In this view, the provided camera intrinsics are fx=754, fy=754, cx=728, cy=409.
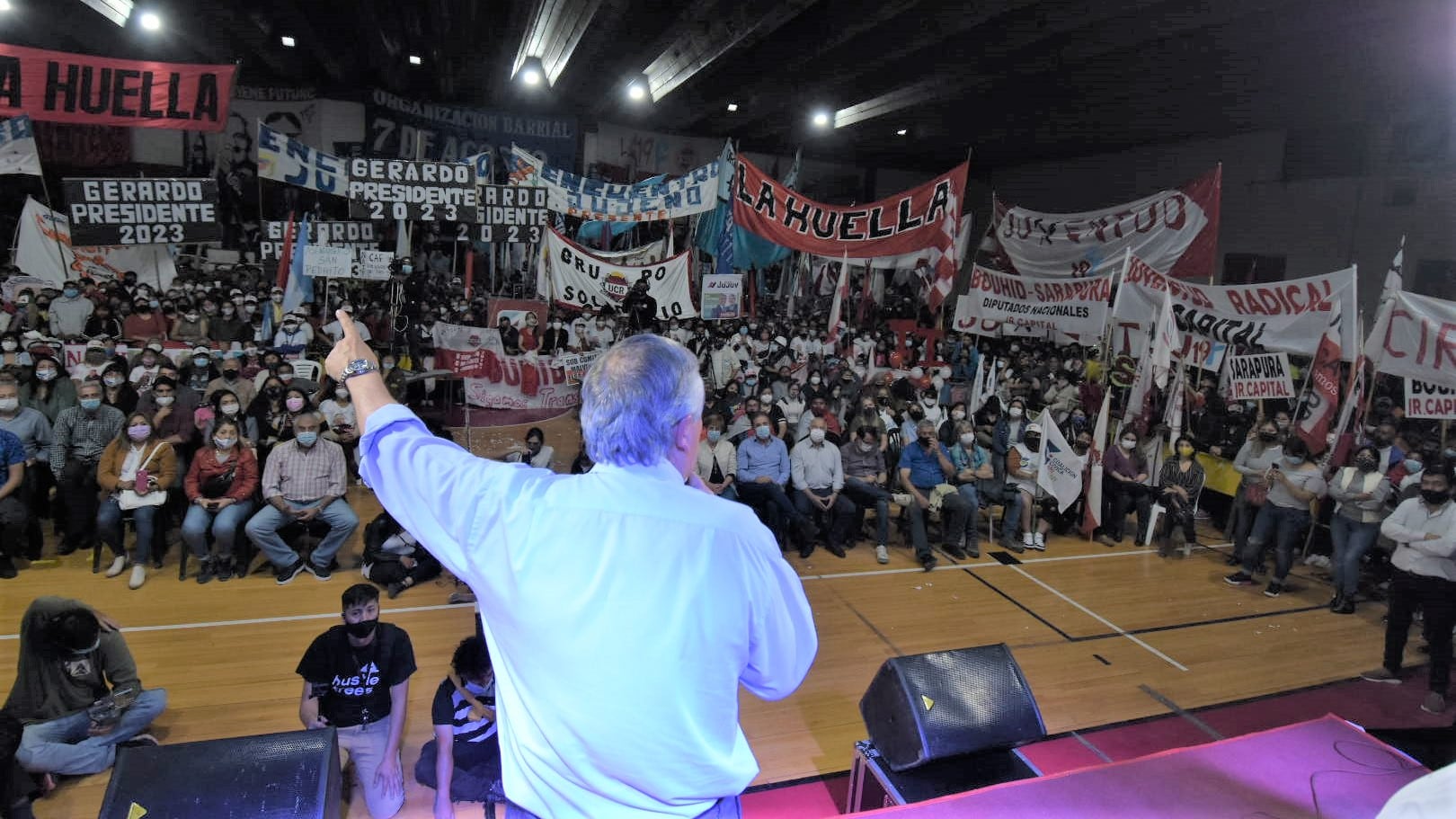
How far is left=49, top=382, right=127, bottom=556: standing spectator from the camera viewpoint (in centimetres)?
605

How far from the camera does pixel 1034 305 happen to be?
10.3m

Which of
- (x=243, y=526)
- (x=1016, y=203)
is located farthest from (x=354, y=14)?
(x=1016, y=203)

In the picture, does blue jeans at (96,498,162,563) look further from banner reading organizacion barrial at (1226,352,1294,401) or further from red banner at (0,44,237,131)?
banner reading organizacion barrial at (1226,352,1294,401)

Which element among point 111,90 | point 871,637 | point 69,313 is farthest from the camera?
point 69,313

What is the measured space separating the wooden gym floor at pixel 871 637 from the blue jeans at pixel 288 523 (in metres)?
0.20

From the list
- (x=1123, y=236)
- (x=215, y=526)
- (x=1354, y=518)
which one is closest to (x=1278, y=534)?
(x=1354, y=518)

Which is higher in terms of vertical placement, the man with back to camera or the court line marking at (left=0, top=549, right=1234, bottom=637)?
the man with back to camera

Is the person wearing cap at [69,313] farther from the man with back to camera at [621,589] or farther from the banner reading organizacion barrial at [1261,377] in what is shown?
the banner reading organizacion barrial at [1261,377]

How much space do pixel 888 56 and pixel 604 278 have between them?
586 centimetres

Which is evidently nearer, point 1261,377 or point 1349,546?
point 1349,546

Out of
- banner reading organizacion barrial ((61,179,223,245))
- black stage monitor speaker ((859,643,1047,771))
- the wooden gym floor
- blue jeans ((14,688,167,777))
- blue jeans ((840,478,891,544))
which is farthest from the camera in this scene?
banner reading organizacion barrial ((61,179,223,245))

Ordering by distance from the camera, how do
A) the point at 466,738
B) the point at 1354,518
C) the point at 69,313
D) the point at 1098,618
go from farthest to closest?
the point at 69,313
the point at 1354,518
the point at 1098,618
the point at 466,738

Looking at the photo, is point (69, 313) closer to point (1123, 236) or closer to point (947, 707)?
point (947, 707)

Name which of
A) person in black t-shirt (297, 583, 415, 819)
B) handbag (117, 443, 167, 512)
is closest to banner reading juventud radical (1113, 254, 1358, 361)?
Answer: person in black t-shirt (297, 583, 415, 819)
